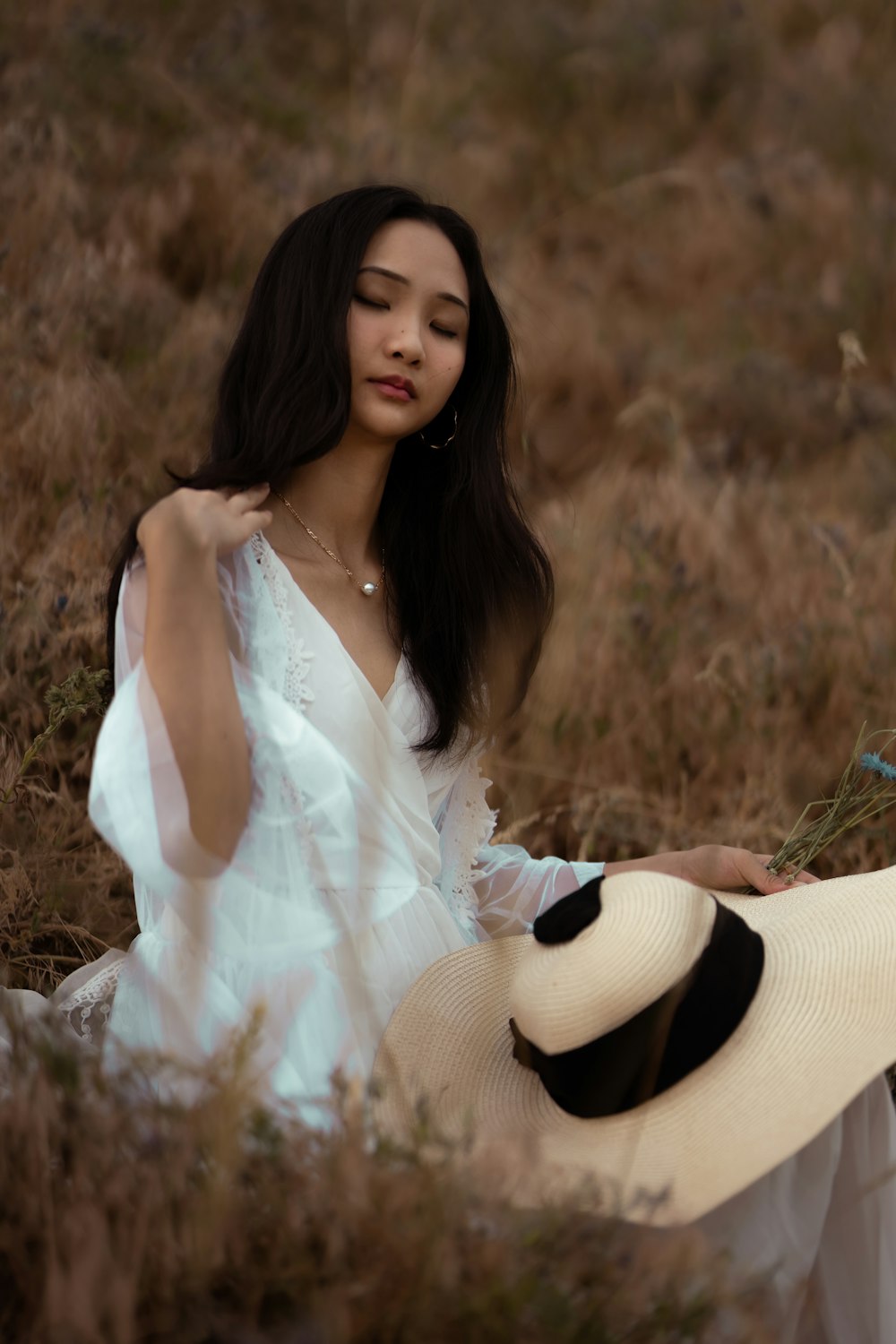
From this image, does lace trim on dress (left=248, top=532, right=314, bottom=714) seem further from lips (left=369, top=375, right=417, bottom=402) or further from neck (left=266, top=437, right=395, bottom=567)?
lips (left=369, top=375, right=417, bottom=402)

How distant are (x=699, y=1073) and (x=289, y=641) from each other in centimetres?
93

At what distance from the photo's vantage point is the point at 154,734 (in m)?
1.79

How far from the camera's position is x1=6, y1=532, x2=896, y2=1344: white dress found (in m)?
1.77

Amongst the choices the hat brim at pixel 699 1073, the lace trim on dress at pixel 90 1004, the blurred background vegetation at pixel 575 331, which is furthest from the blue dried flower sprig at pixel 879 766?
the lace trim on dress at pixel 90 1004

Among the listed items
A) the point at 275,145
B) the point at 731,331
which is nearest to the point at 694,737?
the point at 731,331

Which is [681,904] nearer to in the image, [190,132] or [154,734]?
[154,734]

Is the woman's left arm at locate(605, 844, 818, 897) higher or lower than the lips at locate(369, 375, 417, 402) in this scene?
lower

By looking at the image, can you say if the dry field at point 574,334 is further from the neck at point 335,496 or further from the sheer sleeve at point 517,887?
the sheer sleeve at point 517,887

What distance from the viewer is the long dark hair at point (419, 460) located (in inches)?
88.7

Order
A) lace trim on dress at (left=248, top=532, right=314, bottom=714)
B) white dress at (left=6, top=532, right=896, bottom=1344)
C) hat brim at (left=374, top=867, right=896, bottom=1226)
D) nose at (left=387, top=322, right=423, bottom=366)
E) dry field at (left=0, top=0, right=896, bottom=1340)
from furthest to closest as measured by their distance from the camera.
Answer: dry field at (left=0, top=0, right=896, bottom=1340)
nose at (left=387, top=322, right=423, bottom=366)
lace trim on dress at (left=248, top=532, right=314, bottom=714)
white dress at (left=6, top=532, right=896, bottom=1344)
hat brim at (left=374, top=867, right=896, bottom=1226)

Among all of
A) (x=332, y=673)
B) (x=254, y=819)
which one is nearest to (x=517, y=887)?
(x=332, y=673)

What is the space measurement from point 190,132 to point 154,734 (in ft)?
16.4

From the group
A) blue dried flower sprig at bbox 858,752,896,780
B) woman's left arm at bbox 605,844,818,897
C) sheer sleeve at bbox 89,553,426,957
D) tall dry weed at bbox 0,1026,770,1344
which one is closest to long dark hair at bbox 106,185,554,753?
sheer sleeve at bbox 89,553,426,957

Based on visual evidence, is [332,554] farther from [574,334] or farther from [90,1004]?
[574,334]
